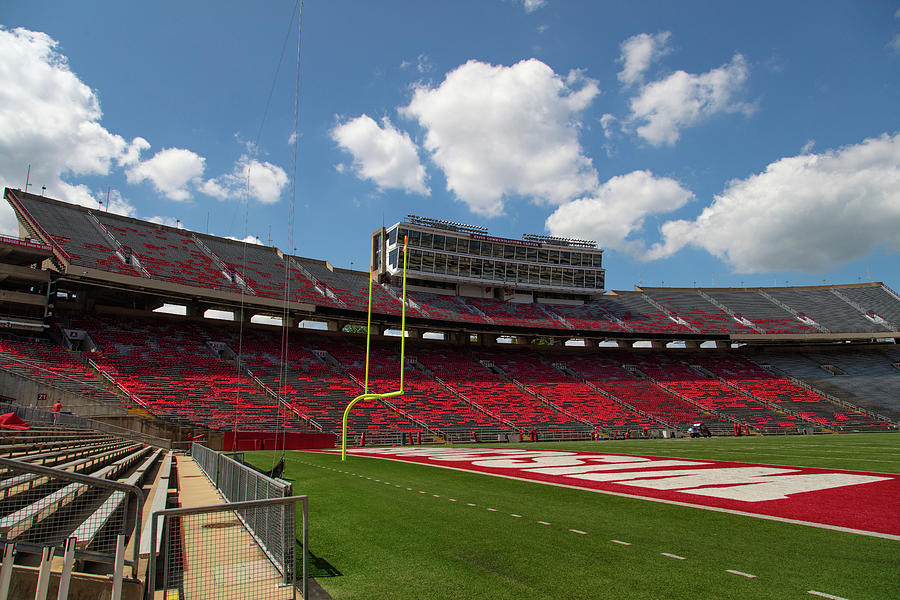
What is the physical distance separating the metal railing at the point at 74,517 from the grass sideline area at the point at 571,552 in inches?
63.8

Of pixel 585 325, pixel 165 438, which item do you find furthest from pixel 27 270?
pixel 585 325

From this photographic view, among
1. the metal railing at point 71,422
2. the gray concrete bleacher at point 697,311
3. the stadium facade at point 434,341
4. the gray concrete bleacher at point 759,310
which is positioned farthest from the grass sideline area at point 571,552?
the gray concrete bleacher at point 759,310

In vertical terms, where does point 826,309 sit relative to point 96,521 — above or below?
above

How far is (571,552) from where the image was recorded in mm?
5297

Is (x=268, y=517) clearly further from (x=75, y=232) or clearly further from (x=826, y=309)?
(x=826, y=309)

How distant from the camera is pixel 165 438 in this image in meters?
20.6

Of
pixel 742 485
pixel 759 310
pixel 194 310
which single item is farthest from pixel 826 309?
pixel 194 310

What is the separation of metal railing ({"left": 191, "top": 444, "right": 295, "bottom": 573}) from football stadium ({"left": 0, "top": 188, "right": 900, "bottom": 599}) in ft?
0.18

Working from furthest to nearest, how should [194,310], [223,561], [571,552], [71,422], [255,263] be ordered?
1. [255,263]
2. [194,310]
3. [71,422]
4. [571,552]
5. [223,561]

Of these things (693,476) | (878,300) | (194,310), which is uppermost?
(878,300)

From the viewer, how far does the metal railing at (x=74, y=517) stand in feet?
10.2

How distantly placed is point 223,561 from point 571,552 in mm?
3296

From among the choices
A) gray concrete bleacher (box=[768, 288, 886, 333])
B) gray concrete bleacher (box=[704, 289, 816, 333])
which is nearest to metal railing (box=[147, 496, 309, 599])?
gray concrete bleacher (box=[704, 289, 816, 333])

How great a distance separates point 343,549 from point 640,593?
301 cm
